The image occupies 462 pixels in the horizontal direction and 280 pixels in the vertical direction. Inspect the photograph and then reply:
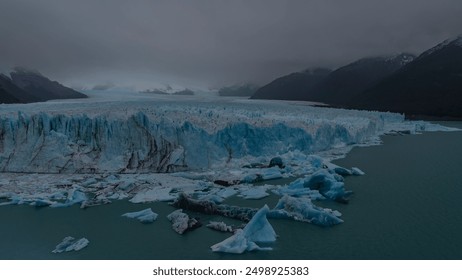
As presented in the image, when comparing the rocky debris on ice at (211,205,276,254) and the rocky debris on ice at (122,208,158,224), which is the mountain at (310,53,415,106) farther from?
the rocky debris on ice at (211,205,276,254)

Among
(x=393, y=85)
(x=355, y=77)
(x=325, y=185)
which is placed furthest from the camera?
(x=355, y=77)

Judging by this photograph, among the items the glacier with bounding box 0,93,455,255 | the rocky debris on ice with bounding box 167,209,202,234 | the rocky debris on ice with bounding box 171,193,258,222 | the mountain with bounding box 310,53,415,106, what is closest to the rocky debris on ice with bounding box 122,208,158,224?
the glacier with bounding box 0,93,455,255

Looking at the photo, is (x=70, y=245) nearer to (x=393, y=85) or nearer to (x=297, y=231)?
(x=297, y=231)

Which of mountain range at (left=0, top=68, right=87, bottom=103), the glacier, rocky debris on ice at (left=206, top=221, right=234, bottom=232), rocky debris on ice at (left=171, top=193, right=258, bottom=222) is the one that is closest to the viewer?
rocky debris on ice at (left=206, top=221, right=234, bottom=232)

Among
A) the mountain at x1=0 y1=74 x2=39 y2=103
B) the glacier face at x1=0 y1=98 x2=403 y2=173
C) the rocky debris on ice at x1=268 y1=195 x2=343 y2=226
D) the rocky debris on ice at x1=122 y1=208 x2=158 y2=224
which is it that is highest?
the mountain at x1=0 y1=74 x2=39 y2=103

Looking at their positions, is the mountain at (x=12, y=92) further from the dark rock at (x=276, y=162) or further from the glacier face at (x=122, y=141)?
the dark rock at (x=276, y=162)

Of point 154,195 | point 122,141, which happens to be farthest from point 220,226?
point 122,141

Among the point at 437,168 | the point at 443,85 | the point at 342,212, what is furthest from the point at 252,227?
the point at 443,85
